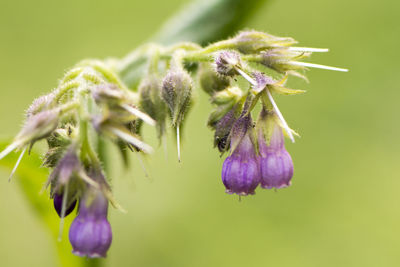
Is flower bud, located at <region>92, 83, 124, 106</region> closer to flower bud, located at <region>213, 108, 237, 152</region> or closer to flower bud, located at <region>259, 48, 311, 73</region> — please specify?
flower bud, located at <region>213, 108, 237, 152</region>

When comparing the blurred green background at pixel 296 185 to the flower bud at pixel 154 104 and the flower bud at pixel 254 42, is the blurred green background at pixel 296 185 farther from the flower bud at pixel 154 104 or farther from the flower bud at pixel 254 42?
the flower bud at pixel 254 42

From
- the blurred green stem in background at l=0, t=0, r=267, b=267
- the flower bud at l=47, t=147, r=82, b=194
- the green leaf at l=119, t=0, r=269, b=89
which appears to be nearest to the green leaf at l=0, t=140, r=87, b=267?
the blurred green stem in background at l=0, t=0, r=267, b=267

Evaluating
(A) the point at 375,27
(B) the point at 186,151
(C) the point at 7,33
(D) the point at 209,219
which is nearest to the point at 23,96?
(C) the point at 7,33

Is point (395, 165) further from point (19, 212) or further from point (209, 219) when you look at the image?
point (19, 212)

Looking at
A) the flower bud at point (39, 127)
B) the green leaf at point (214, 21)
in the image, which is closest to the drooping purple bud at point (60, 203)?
the flower bud at point (39, 127)

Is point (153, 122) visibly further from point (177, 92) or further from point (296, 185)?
point (296, 185)

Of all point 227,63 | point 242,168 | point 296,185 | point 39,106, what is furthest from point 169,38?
point 296,185
